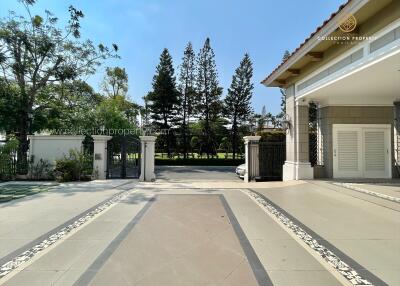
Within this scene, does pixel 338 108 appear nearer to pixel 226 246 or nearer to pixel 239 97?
pixel 226 246

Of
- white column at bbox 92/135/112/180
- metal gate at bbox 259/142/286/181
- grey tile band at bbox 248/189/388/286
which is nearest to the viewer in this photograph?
grey tile band at bbox 248/189/388/286

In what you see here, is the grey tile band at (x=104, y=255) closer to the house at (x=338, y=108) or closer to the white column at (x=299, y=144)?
the house at (x=338, y=108)

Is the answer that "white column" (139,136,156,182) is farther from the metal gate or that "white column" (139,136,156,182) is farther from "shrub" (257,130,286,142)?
"shrub" (257,130,286,142)

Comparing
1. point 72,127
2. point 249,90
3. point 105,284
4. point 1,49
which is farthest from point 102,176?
point 249,90

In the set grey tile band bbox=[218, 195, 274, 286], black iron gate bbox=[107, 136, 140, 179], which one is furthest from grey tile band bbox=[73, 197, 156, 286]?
black iron gate bbox=[107, 136, 140, 179]

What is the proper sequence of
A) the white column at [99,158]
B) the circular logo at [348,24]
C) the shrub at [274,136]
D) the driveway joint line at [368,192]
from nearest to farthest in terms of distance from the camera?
the circular logo at [348,24] < the driveway joint line at [368,192] < the white column at [99,158] < the shrub at [274,136]

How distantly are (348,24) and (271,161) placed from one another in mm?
7153

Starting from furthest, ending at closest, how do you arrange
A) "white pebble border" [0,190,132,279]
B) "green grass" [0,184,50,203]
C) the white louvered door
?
1. the white louvered door
2. "green grass" [0,184,50,203]
3. "white pebble border" [0,190,132,279]

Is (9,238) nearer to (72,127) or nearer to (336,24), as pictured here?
(336,24)

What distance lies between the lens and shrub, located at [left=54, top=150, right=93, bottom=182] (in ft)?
38.7

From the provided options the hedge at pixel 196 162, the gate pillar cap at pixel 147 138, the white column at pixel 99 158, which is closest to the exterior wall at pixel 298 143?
the gate pillar cap at pixel 147 138

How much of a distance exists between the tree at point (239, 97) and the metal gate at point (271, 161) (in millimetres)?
Result: 18346

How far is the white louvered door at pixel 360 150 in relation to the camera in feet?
35.1

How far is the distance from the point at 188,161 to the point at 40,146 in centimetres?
1615
